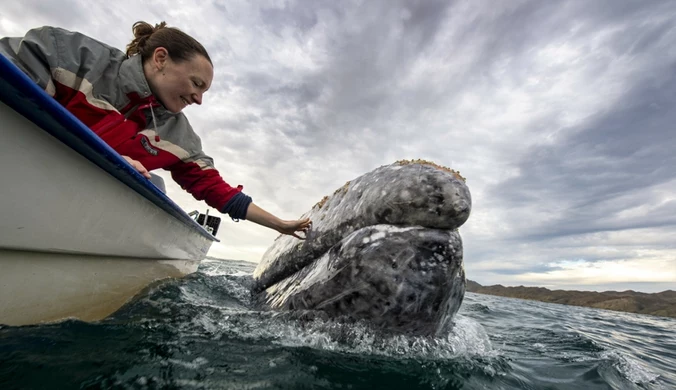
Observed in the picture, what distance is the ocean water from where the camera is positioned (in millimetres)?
1555

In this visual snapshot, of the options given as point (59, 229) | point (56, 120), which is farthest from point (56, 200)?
point (56, 120)

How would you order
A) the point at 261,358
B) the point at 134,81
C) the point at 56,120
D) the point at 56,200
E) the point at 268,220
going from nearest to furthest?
the point at 56,120, the point at 56,200, the point at 261,358, the point at 134,81, the point at 268,220

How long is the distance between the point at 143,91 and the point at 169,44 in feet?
1.56

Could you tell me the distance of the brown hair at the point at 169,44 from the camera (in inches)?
107

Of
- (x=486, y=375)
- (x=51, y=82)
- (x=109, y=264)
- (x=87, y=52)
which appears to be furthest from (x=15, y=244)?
(x=486, y=375)

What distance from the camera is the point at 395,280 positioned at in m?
2.41

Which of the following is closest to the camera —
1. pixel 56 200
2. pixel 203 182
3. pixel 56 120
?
pixel 56 120

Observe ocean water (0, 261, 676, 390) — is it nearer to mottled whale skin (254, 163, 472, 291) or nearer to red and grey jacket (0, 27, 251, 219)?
mottled whale skin (254, 163, 472, 291)

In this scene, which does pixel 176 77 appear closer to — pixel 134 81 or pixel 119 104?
pixel 134 81

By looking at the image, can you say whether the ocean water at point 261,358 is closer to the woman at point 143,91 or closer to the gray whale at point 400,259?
the gray whale at point 400,259

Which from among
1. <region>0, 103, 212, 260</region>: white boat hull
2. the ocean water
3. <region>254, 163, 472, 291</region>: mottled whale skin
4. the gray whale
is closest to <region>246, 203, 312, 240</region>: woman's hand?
<region>254, 163, 472, 291</region>: mottled whale skin

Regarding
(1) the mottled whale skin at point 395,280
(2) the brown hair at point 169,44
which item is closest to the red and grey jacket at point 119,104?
(2) the brown hair at point 169,44

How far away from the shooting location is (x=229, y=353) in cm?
201

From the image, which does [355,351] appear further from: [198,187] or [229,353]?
[198,187]
